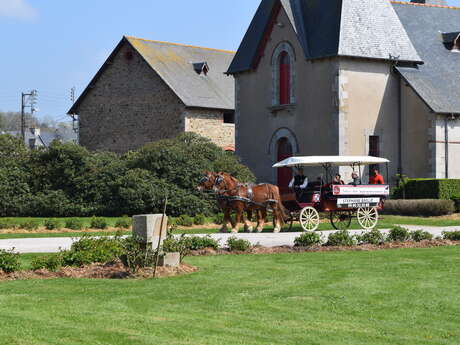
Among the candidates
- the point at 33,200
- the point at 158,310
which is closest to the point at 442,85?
the point at 33,200

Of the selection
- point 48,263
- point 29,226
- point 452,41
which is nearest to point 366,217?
point 29,226

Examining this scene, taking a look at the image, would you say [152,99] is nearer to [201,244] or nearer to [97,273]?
[201,244]

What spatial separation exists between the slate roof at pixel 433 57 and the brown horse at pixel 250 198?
13.6m

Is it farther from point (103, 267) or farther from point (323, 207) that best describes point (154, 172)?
point (103, 267)

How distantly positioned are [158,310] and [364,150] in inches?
1001

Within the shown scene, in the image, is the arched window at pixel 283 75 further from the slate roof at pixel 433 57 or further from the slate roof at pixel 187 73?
the slate roof at pixel 187 73

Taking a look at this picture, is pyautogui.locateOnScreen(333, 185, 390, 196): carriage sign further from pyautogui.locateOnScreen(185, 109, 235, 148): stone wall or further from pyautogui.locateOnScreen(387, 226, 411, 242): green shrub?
pyautogui.locateOnScreen(185, 109, 235, 148): stone wall

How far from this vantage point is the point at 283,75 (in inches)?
1454

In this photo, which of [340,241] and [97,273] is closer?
[97,273]

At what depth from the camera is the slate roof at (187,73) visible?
4569 cm

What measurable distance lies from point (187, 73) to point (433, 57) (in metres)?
15.6

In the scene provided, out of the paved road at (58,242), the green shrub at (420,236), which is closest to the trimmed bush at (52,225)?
the paved road at (58,242)

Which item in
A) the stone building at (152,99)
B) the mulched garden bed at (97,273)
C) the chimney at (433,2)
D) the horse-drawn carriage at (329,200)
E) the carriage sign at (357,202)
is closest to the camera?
the mulched garden bed at (97,273)

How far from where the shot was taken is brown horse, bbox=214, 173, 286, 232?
2203 cm
